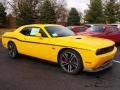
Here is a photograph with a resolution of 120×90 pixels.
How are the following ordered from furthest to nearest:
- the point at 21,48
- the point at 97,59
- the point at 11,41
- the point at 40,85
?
1. the point at 11,41
2. the point at 21,48
3. the point at 97,59
4. the point at 40,85

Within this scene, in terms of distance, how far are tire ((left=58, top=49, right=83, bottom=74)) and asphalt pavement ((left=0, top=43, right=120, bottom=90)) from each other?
0.57ft

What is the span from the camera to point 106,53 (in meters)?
6.25

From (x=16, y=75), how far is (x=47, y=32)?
1.76 meters

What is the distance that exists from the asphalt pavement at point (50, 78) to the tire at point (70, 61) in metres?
0.17

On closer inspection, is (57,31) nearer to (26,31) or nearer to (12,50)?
(26,31)

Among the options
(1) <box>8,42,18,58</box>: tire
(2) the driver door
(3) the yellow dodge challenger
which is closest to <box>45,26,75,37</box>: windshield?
(3) the yellow dodge challenger

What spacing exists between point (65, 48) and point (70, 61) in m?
0.41

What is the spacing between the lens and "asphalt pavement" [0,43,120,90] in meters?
5.34

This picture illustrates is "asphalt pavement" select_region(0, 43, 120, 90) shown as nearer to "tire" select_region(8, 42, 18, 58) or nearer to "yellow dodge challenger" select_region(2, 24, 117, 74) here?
"yellow dodge challenger" select_region(2, 24, 117, 74)

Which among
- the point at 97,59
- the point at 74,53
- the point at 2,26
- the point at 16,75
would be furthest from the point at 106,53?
the point at 2,26

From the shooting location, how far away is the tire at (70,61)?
20.2ft

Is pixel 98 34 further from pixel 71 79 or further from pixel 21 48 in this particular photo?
pixel 71 79

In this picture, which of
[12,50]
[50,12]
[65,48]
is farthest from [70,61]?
[50,12]

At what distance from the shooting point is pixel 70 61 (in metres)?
6.41
